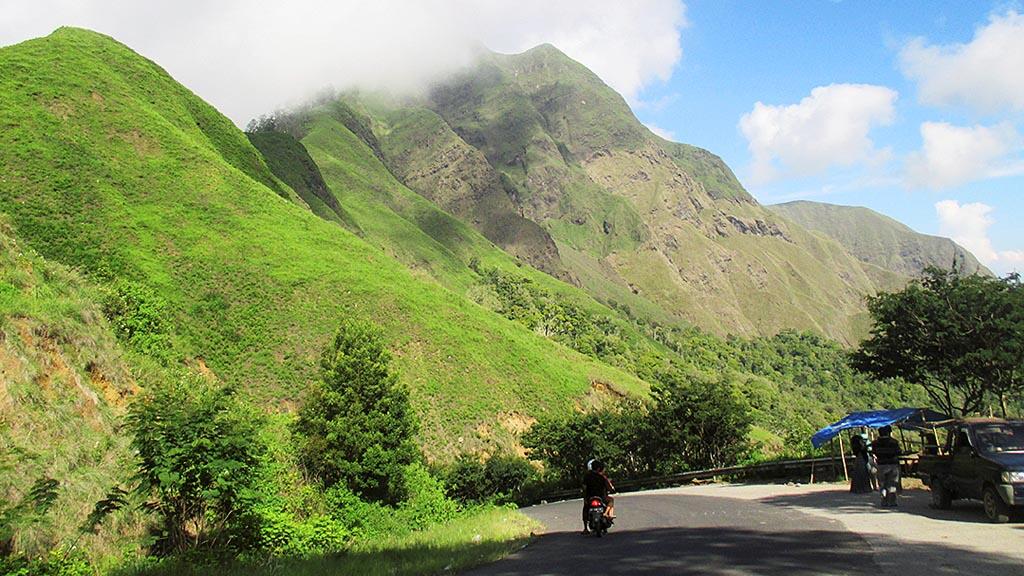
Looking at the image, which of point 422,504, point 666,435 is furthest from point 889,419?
point 422,504

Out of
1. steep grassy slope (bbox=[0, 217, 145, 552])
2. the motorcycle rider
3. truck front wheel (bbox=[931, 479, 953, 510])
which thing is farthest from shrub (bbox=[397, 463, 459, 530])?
truck front wheel (bbox=[931, 479, 953, 510])

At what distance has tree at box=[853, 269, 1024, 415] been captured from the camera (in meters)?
27.8

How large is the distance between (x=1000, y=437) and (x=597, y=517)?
8.79 m

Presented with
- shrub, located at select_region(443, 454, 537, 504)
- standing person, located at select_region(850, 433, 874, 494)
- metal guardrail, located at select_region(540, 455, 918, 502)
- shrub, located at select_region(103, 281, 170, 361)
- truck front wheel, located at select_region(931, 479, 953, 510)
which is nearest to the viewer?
truck front wheel, located at select_region(931, 479, 953, 510)

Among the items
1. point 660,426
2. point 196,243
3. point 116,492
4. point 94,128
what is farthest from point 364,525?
point 94,128

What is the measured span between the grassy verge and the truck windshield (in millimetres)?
10231

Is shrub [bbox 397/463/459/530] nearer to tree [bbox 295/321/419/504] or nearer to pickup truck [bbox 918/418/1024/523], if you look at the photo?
Result: tree [bbox 295/321/419/504]

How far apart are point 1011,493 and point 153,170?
69.5 m

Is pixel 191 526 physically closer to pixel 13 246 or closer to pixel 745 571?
pixel 745 571

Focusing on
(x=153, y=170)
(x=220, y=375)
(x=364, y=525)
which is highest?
(x=153, y=170)

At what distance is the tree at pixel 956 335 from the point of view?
27828 millimetres

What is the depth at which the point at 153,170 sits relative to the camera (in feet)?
203

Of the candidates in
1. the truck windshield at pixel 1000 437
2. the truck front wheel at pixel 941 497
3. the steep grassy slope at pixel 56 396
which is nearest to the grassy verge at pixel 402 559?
the steep grassy slope at pixel 56 396

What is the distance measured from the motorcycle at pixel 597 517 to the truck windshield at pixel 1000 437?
8132mm
